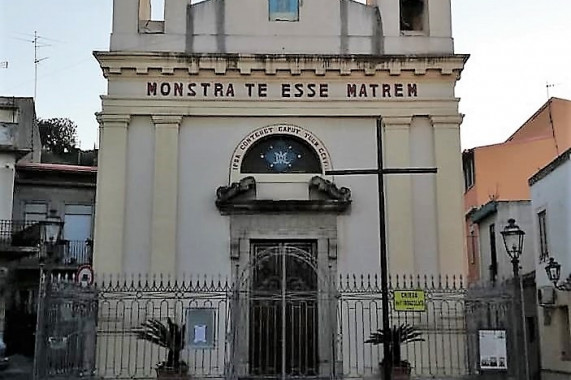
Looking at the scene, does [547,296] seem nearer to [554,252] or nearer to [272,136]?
[554,252]

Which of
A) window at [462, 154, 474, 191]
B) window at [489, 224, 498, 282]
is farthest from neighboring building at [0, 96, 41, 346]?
window at [462, 154, 474, 191]

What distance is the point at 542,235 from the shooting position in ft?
61.7

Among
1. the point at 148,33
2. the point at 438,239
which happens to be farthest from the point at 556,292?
the point at 148,33

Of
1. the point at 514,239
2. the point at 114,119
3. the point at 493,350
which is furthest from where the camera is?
the point at 114,119

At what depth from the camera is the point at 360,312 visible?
604 inches

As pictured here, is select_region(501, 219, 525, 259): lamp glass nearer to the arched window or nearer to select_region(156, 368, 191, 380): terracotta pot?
the arched window

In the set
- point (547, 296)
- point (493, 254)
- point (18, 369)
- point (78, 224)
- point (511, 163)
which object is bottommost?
point (18, 369)

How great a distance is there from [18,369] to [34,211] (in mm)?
5634

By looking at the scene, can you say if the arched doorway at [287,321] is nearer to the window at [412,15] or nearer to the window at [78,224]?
the window at [412,15]

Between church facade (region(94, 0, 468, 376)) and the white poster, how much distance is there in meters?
3.43

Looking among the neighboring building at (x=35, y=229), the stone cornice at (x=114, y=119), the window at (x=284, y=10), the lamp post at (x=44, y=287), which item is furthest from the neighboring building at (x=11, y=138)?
the lamp post at (x=44, y=287)

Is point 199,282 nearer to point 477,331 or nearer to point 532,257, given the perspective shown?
point 477,331

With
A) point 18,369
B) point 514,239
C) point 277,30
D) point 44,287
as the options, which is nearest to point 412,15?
point 277,30

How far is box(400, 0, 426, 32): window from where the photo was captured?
17.6 metres
